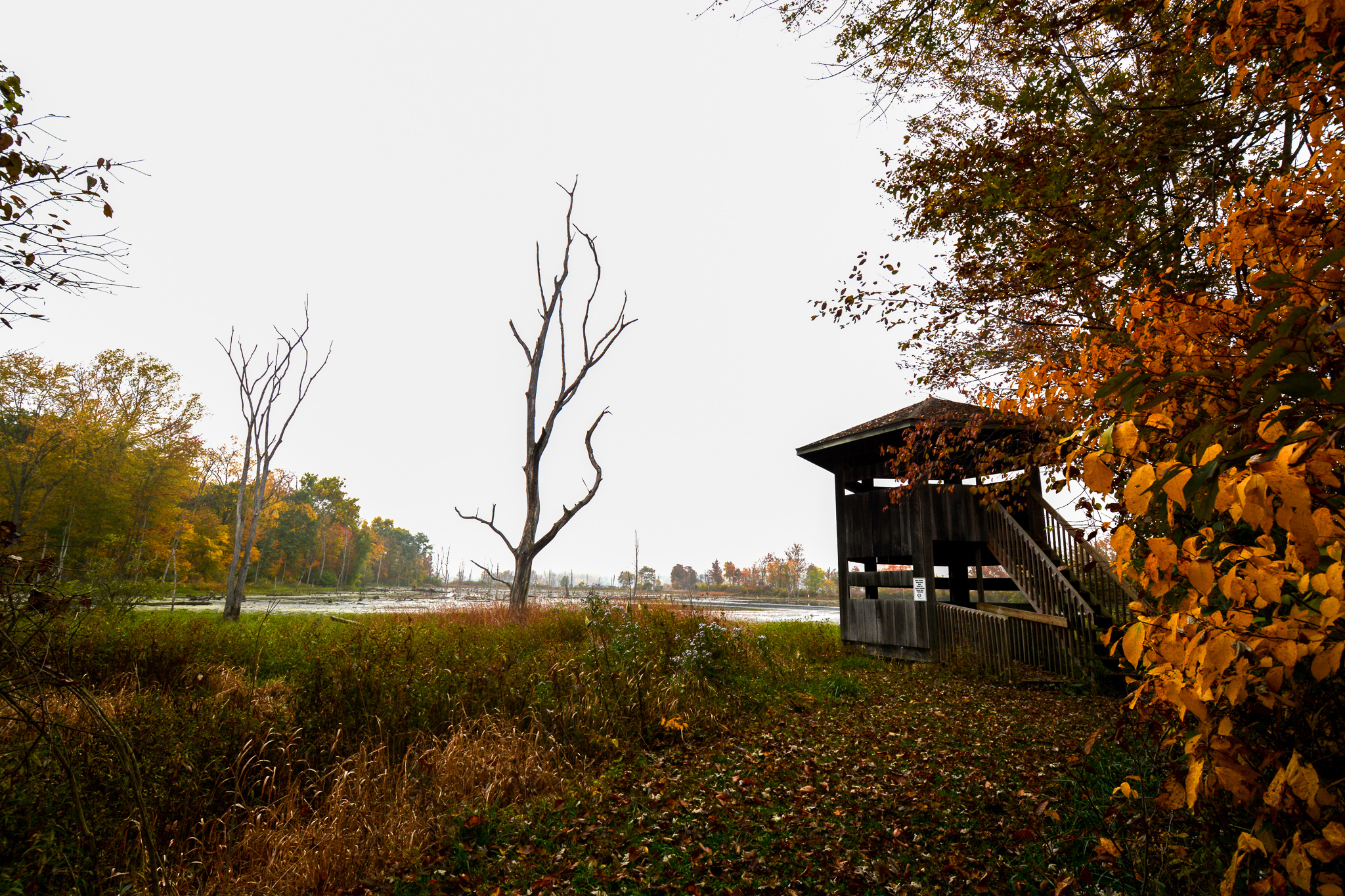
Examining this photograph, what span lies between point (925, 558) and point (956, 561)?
347 cm

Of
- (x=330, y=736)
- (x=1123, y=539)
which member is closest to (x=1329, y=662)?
(x=1123, y=539)

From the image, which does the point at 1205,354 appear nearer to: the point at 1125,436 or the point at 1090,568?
the point at 1125,436

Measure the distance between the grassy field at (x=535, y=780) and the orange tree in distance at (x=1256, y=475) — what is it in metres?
1.00

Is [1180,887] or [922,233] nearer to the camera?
[1180,887]

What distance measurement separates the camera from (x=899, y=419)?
1065 cm

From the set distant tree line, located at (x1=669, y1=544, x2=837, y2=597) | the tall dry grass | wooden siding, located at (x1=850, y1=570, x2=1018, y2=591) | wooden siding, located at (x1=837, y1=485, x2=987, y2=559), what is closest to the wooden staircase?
wooden siding, located at (x1=837, y1=485, x2=987, y2=559)

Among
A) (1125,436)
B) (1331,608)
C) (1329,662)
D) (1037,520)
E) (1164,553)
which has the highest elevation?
(1037,520)

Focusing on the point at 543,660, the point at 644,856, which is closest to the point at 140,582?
the point at 543,660

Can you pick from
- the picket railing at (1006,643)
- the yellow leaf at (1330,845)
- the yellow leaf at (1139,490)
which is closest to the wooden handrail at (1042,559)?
the picket railing at (1006,643)

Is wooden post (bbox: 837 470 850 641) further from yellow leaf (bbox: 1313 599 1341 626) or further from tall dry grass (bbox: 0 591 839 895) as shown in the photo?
yellow leaf (bbox: 1313 599 1341 626)

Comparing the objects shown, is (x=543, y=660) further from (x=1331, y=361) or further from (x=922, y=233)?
(x=1331, y=361)

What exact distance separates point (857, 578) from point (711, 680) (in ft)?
16.5

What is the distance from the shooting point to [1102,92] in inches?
174

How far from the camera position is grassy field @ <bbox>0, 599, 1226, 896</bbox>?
11.9 ft
